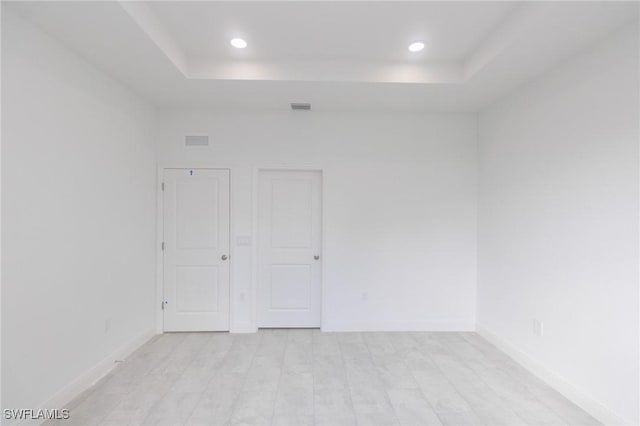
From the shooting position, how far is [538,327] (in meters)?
2.65

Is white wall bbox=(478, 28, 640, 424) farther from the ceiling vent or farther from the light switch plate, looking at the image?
the light switch plate

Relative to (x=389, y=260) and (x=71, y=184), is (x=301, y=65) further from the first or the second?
(x=389, y=260)

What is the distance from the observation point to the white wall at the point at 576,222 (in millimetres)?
1920

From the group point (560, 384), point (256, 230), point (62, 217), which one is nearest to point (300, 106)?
point (256, 230)

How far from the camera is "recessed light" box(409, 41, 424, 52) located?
2.47 metres

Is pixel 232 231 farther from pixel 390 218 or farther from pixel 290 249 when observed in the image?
pixel 390 218

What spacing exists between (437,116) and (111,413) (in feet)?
14.0

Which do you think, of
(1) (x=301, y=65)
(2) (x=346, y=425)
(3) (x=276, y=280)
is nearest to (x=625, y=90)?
(1) (x=301, y=65)

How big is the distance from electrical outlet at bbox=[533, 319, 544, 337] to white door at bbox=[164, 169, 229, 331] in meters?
3.24

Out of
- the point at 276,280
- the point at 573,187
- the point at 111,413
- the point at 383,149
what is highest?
the point at 383,149

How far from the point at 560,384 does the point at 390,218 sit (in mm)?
2125

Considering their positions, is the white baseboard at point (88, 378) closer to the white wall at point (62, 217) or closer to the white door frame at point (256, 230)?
the white wall at point (62, 217)

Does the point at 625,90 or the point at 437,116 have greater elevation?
the point at 437,116

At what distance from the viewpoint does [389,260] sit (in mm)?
3625
